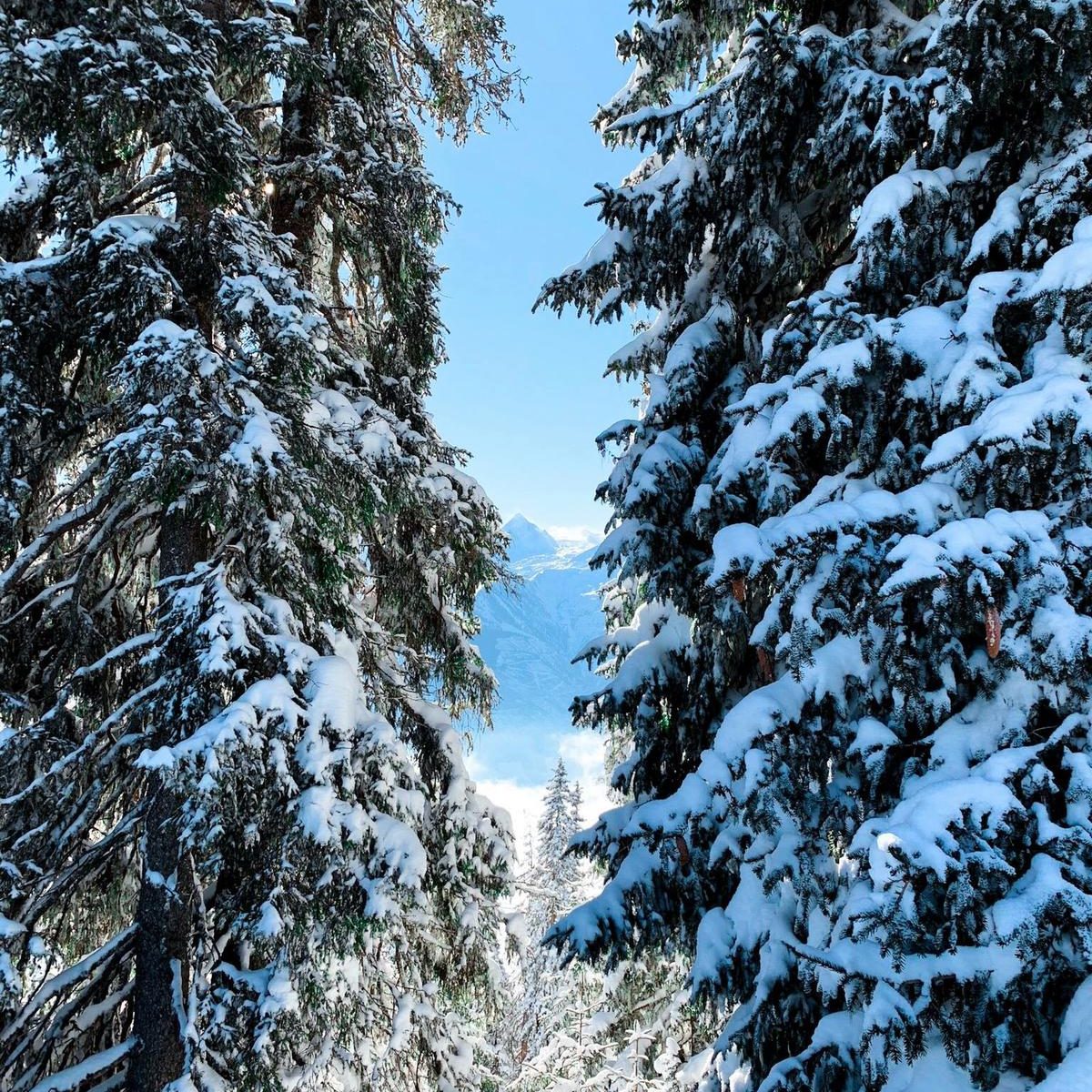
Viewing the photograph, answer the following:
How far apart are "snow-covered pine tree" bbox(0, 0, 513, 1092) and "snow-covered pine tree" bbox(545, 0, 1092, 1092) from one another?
1500mm

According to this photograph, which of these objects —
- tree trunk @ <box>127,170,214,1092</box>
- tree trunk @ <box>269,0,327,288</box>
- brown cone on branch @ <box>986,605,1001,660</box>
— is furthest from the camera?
tree trunk @ <box>269,0,327,288</box>

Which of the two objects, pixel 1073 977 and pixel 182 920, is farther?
pixel 182 920

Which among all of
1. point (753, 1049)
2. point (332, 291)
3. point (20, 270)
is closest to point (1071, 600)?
point (753, 1049)

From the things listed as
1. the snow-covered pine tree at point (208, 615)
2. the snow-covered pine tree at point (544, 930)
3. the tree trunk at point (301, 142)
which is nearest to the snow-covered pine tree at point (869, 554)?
the snow-covered pine tree at point (208, 615)

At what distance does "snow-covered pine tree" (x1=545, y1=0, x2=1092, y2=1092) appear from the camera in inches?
105

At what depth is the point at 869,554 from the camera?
3.42 m

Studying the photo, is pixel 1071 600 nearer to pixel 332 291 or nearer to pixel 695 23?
pixel 695 23

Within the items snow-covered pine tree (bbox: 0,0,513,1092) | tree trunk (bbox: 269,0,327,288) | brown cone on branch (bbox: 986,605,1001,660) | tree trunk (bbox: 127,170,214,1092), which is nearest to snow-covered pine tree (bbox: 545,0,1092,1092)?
brown cone on branch (bbox: 986,605,1001,660)

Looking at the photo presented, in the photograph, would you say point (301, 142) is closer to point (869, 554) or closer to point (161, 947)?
point (869, 554)

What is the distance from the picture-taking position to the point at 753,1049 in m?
3.61

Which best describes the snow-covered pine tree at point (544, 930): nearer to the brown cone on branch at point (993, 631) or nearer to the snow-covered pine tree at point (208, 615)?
the snow-covered pine tree at point (208, 615)

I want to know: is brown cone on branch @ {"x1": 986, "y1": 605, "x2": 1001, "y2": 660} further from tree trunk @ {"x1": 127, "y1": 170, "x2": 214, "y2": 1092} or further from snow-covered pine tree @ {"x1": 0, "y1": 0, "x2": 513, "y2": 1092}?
tree trunk @ {"x1": 127, "y1": 170, "x2": 214, "y2": 1092}

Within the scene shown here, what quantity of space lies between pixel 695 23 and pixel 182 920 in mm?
7358

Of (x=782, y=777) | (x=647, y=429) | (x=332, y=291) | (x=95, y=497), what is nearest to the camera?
(x=782, y=777)
